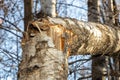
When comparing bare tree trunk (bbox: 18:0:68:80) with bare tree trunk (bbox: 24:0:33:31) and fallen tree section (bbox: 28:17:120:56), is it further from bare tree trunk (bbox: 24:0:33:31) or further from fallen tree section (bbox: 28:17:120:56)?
bare tree trunk (bbox: 24:0:33:31)

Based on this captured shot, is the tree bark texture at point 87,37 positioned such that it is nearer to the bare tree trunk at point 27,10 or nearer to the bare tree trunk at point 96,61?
the bare tree trunk at point 96,61

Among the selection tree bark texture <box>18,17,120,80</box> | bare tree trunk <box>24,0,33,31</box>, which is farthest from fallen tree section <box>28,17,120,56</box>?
bare tree trunk <box>24,0,33,31</box>

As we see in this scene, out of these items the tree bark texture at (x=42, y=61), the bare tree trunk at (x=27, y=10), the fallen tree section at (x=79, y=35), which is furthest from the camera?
the bare tree trunk at (x=27, y=10)

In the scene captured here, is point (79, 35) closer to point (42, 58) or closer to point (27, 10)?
point (42, 58)

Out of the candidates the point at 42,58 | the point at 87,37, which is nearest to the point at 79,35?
the point at 87,37

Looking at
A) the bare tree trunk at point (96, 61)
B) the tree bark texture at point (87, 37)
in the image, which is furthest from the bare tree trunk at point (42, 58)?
the bare tree trunk at point (96, 61)

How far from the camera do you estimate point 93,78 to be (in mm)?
4465

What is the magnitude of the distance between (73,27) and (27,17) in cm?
155

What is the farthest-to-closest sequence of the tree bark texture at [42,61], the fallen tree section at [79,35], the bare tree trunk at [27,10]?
1. the bare tree trunk at [27,10]
2. the fallen tree section at [79,35]
3. the tree bark texture at [42,61]

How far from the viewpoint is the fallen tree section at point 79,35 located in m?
2.59

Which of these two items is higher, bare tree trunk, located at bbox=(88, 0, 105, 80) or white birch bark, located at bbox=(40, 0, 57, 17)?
white birch bark, located at bbox=(40, 0, 57, 17)

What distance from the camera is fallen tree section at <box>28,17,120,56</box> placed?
2.59m

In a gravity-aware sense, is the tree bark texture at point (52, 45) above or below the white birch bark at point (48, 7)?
below

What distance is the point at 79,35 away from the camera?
9.28 feet
